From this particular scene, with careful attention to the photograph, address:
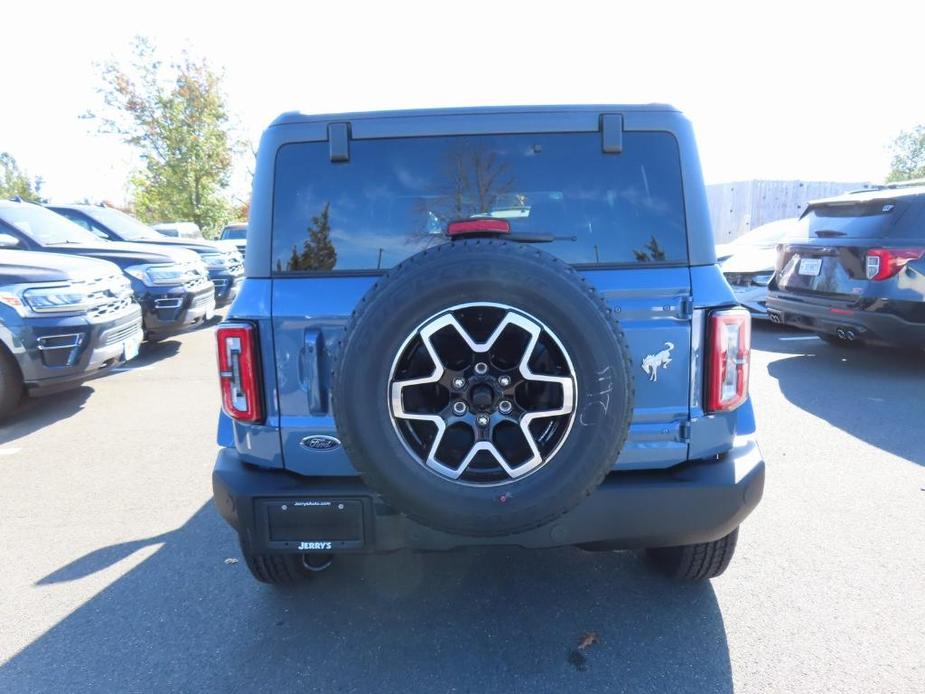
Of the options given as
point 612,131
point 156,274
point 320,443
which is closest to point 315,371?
point 320,443

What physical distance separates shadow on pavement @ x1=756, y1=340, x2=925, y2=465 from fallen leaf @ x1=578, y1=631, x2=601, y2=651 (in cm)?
293

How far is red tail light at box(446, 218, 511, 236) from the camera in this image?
6.29ft

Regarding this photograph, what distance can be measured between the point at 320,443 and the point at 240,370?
389 mm

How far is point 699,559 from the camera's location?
8.08 feet

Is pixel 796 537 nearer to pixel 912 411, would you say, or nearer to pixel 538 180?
pixel 538 180

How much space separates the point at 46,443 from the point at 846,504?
5.65 meters

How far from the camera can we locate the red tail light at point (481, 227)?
1916 millimetres

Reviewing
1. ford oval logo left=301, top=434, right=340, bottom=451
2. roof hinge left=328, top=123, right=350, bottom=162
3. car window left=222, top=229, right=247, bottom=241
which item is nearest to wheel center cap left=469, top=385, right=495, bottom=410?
ford oval logo left=301, top=434, right=340, bottom=451

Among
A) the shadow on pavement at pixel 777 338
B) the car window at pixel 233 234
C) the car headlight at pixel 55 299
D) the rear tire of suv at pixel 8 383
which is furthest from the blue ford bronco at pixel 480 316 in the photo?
the car window at pixel 233 234

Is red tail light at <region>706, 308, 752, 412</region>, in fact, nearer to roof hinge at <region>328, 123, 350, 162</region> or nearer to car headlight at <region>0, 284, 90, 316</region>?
roof hinge at <region>328, 123, 350, 162</region>

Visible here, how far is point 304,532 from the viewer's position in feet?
6.63

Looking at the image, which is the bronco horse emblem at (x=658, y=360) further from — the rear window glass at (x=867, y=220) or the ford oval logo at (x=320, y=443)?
the rear window glass at (x=867, y=220)

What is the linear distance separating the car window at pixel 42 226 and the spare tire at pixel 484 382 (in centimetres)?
637

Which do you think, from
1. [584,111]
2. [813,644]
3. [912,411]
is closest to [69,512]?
[584,111]
